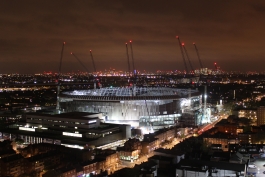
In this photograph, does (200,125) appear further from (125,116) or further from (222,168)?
(222,168)

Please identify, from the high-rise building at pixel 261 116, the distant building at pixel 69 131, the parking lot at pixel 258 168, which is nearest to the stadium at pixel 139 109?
the distant building at pixel 69 131

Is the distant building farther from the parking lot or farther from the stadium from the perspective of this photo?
the parking lot

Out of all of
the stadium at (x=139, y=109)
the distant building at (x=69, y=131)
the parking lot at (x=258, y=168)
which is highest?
the stadium at (x=139, y=109)

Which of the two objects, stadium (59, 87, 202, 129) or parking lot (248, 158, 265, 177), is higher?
stadium (59, 87, 202, 129)

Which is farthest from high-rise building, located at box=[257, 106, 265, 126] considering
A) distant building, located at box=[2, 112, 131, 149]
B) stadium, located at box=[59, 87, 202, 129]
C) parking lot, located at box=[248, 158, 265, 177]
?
parking lot, located at box=[248, 158, 265, 177]

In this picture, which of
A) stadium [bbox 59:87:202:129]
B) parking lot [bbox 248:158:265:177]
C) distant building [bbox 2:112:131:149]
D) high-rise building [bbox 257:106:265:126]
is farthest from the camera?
high-rise building [bbox 257:106:265:126]

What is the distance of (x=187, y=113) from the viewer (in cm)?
2572

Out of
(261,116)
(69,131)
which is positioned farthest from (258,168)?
(261,116)

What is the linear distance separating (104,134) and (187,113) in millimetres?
8824

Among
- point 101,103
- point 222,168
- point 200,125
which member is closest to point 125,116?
point 101,103

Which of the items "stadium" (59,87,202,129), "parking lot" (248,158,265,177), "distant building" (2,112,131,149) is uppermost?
"stadium" (59,87,202,129)

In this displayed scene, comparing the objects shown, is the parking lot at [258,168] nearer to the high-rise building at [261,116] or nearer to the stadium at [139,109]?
the stadium at [139,109]

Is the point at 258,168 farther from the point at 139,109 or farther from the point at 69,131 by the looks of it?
the point at 139,109

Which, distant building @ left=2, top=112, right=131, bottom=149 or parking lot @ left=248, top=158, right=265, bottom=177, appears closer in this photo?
parking lot @ left=248, top=158, right=265, bottom=177
